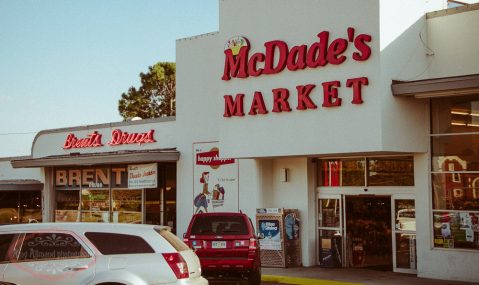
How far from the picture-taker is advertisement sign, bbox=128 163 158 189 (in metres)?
26.2

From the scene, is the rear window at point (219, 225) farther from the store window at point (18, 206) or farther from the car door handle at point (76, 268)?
the store window at point (18, 206)

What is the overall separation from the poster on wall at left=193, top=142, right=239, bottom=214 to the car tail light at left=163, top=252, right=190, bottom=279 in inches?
461

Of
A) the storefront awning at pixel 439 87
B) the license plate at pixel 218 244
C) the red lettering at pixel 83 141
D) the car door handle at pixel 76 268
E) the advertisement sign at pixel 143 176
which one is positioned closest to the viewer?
the car door handle at pixel 76 268

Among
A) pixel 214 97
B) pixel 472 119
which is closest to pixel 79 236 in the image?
pixel 472 119

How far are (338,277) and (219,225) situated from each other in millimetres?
3769

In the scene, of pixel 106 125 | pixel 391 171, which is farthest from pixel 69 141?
pixel 391 171

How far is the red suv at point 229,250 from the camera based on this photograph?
1703 centimetres

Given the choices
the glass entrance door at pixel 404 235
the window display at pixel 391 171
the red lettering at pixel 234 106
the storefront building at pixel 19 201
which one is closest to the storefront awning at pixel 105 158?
the storefront building at pixel 19 201

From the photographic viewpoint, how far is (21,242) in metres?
12.0

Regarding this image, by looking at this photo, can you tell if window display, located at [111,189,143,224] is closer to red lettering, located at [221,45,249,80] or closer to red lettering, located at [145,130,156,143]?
red lettering, located at [145,130,156,143]

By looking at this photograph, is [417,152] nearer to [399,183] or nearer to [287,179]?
[399,183]

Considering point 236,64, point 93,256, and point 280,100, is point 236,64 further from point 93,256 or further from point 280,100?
point 93,256

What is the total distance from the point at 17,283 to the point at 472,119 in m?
11.6

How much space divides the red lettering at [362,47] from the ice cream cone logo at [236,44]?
3.87 m
